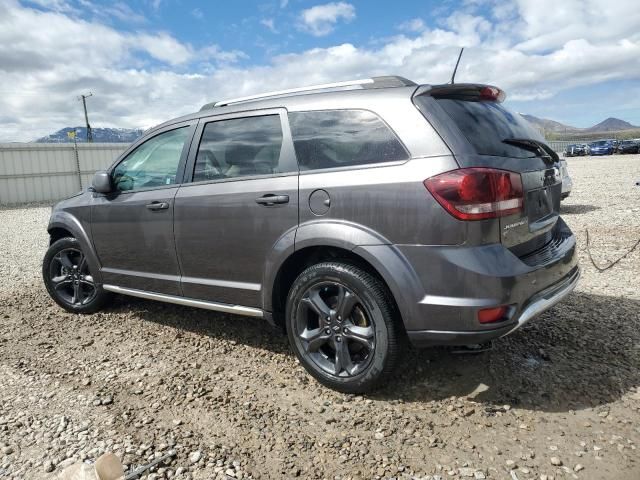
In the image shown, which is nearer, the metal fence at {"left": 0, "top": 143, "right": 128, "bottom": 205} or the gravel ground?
the gravel ground

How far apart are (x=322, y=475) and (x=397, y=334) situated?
849 millimetres

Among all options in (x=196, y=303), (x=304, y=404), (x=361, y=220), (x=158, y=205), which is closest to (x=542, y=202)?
(x=361, y=220)

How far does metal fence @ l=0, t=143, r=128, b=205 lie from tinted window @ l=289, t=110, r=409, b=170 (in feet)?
62.8

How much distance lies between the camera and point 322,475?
90.0 inches

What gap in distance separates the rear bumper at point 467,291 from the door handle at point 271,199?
2.83ft

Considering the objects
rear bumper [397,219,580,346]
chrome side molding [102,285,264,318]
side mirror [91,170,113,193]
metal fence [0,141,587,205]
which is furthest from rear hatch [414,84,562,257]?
metal fence [0,141,587,205]

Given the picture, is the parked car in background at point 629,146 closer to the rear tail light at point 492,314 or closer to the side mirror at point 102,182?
the rear tail light at point 492,314

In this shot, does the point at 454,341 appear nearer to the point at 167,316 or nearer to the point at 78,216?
the point at 167,316

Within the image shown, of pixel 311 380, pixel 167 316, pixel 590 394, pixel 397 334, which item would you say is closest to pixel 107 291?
pixel 167 316

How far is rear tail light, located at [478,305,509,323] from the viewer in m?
2.46

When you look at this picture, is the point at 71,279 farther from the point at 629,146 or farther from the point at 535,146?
the point at 629,146

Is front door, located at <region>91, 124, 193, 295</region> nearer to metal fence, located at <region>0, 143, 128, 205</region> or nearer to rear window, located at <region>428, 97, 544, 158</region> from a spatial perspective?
rear window, located at <region>428, 97, 544, 158</region>

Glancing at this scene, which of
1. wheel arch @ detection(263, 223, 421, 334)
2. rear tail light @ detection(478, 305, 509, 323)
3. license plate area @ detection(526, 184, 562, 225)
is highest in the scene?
license plate area @ detection(526, 184, 562, 225)

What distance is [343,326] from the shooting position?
2883 mm
